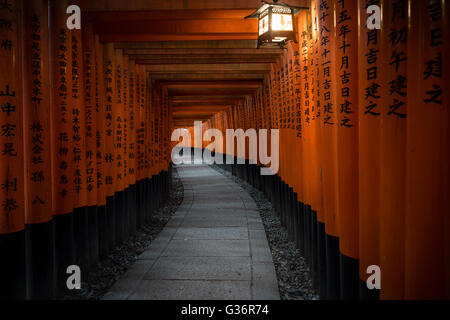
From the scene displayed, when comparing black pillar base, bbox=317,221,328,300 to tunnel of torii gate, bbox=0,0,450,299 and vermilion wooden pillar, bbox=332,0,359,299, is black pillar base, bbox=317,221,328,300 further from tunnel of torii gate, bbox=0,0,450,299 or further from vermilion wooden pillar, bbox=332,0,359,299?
vermilion wooden pillar, bbox=332,0,359,299

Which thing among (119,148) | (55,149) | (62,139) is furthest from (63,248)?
(119,148)

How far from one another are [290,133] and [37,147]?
182 inches

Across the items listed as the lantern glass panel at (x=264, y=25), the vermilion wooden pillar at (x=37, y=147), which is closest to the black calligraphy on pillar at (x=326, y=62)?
the lantern glass panel at (x=264, y=25)

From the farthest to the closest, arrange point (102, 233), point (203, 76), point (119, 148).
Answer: point (203, 76)
point (119, 148)
point (102, 233)

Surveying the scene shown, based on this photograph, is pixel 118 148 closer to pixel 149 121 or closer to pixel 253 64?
pixel 149 121

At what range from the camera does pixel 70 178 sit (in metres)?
4.62

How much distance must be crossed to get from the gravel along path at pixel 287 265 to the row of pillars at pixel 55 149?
3.07 meters

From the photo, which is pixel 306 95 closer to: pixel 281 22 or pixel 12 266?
pixel 281 22

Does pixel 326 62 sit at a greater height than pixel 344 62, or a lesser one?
greater

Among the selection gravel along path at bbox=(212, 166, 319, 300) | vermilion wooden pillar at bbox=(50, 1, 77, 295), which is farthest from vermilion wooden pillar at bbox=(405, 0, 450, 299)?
vermilion wooden pillar at bbox=(50, 1, 77, 295)

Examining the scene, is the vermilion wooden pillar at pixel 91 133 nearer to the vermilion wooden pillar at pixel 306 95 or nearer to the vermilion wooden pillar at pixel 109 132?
the vermilion wooden pillar at pixel 109 132

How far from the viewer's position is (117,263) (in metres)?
6.06

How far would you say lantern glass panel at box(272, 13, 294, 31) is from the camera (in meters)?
4.42
